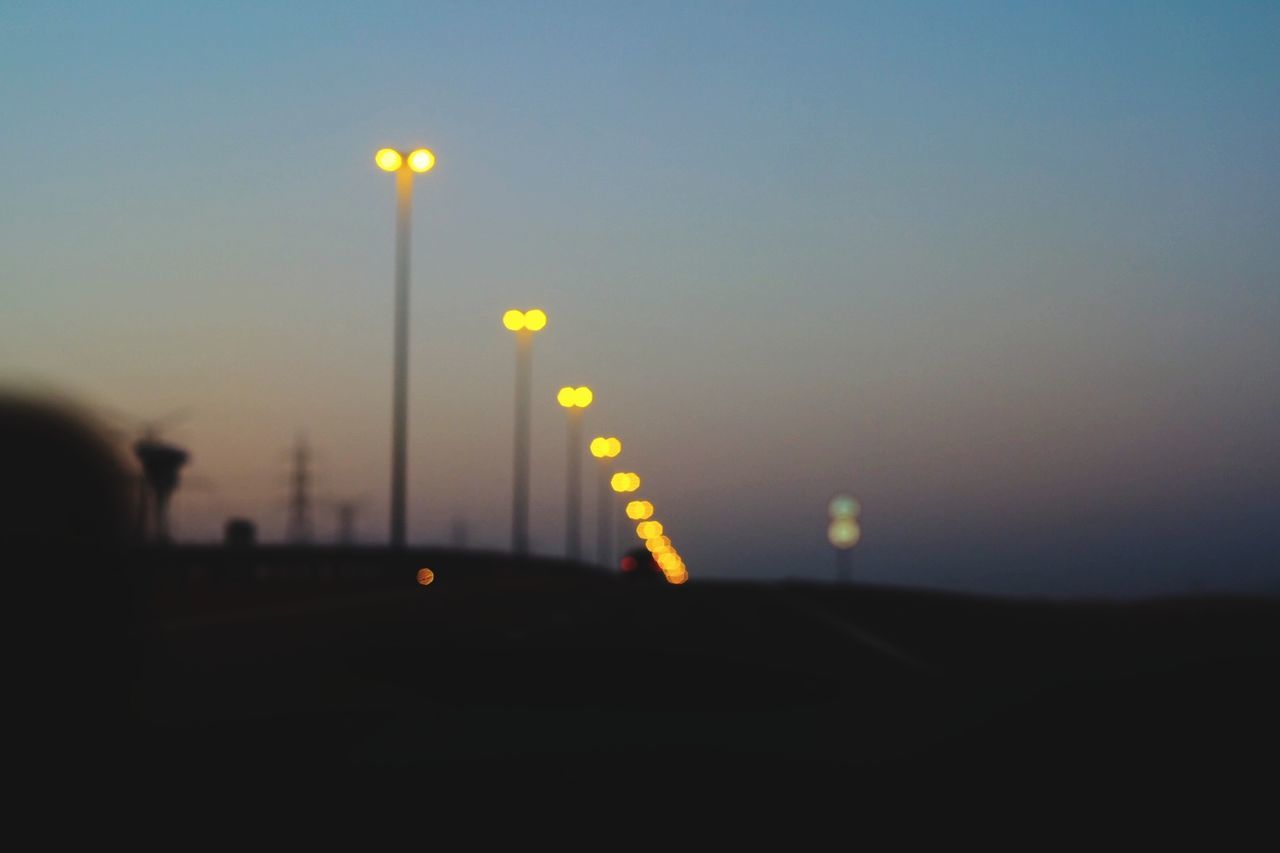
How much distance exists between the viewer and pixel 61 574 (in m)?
9.66

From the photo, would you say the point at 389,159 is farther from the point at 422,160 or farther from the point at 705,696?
the point at 705,696

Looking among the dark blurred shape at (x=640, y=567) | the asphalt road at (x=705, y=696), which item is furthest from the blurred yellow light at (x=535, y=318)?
the asphalt road at (x=705, y=696)

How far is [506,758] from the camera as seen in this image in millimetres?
10812

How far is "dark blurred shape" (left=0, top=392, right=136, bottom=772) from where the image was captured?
959cm

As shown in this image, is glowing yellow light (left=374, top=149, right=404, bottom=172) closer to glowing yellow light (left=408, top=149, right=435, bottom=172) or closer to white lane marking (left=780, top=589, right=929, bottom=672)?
glowing yellow light (left=408, top=149, right=435, bottom=172)

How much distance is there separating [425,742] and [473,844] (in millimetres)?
3318

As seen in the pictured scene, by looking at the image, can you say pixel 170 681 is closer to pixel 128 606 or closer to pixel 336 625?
pixel 128 606

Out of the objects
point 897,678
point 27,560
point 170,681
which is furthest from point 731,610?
point 27,560

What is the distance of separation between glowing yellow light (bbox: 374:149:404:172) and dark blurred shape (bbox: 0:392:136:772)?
33604 mm

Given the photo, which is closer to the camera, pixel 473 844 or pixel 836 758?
pixel 473 844

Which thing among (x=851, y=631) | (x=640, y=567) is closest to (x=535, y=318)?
(x=640, y=567)

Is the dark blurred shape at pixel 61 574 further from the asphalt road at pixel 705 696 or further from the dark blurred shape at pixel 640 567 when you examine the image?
the dark blurred shape at pixel 640 567

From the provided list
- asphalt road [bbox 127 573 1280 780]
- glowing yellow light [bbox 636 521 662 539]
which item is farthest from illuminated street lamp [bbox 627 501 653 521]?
asphalt road [bbox 127 573 1280 780]

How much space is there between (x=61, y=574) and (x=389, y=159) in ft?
116
